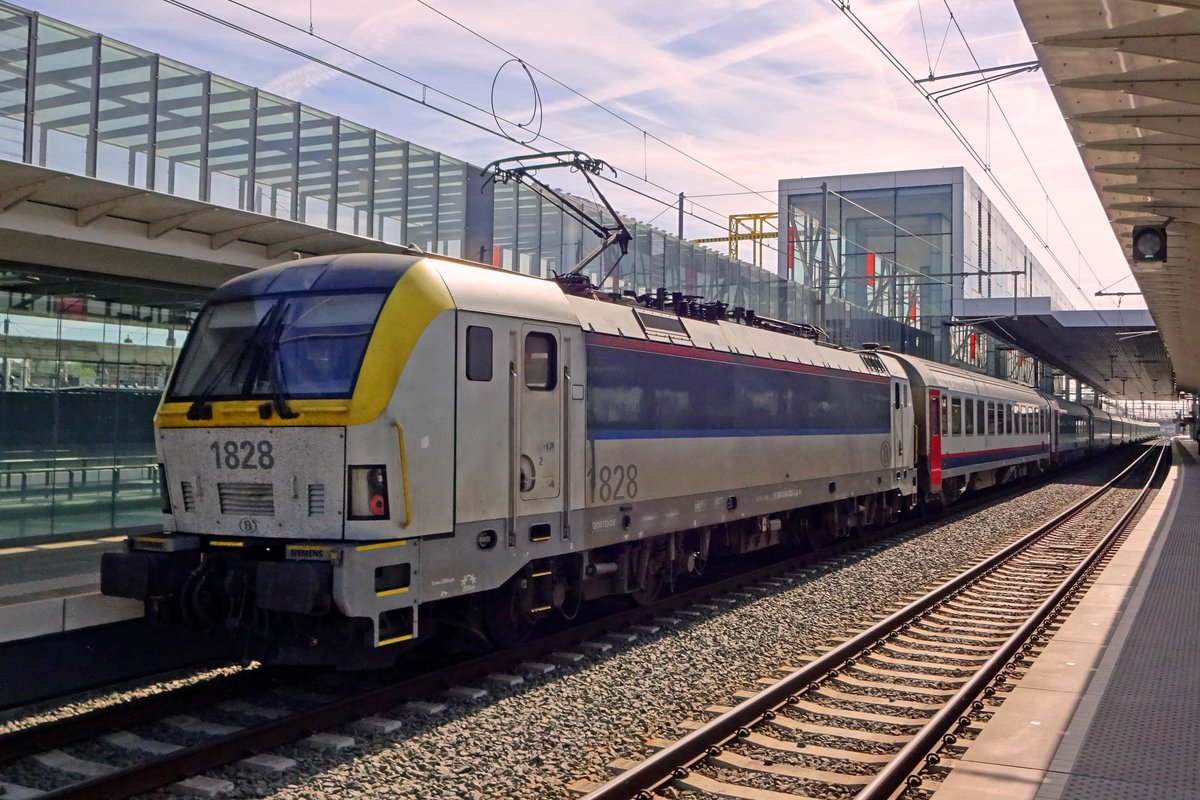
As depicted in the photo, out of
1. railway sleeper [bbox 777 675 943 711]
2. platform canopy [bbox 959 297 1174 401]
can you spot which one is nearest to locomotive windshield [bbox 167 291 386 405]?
railway sleeper [bbox 777 675 943 711]

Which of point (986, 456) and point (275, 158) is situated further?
point (986, 456)

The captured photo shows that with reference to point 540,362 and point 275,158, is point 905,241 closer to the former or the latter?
point 275,158

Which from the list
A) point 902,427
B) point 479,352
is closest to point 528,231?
point 902,427

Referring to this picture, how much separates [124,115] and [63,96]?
0.69 m

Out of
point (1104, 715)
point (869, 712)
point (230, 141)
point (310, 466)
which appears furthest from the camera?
point (230, 141)

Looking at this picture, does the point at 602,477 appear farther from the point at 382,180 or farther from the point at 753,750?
the point at 382,180

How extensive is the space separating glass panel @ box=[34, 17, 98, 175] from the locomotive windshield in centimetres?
296

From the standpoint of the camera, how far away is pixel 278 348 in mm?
8000

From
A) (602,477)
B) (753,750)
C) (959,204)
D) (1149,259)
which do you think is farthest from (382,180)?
(959,204)

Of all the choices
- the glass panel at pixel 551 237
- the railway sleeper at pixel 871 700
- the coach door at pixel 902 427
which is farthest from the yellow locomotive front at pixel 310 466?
the coach door at pixel 902 427

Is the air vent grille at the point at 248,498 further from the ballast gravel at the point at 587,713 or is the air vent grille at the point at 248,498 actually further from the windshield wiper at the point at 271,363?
the ballast gravel at the point at 587,713

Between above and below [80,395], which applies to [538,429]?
below

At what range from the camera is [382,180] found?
14195mm

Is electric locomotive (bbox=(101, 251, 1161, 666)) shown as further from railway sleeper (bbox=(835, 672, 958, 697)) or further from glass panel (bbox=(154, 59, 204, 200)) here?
glass panel (bbox=(154, 59, 204, 200))
